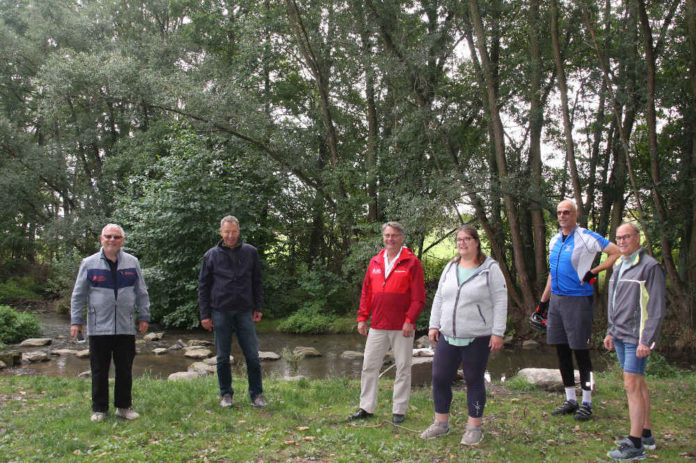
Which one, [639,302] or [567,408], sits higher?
[639,302]

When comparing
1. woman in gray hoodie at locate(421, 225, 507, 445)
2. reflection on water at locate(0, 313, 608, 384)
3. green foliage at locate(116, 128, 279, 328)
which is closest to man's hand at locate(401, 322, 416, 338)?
woman in gray hoodie at locate(421, 225, 507, 445)

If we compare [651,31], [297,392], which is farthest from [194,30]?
[297,392]

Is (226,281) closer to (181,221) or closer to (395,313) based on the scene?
(395,313)

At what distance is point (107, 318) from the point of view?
16.5 ft

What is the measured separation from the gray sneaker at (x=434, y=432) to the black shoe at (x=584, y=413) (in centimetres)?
141

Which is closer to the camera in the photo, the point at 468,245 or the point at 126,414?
the point at 468,245

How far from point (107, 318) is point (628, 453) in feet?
15.4

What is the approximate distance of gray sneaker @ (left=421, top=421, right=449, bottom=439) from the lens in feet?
14.7

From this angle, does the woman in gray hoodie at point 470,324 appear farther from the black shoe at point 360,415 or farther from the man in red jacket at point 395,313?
the black shoe at point 360,415

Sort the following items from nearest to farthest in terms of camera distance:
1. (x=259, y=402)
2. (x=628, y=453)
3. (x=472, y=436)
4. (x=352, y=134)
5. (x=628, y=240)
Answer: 1. (x=628, y=453)
2. (x=628, y=240)
3. (x=472, y=436)
4. (x=259, y=402)
5. (x=352, y=134)

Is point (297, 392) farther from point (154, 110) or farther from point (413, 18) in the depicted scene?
point (154, 110)

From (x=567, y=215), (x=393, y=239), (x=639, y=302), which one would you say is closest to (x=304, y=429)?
(x=393, y=239)

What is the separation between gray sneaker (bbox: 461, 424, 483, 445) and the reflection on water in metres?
3.36

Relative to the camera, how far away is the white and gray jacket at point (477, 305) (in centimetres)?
423
